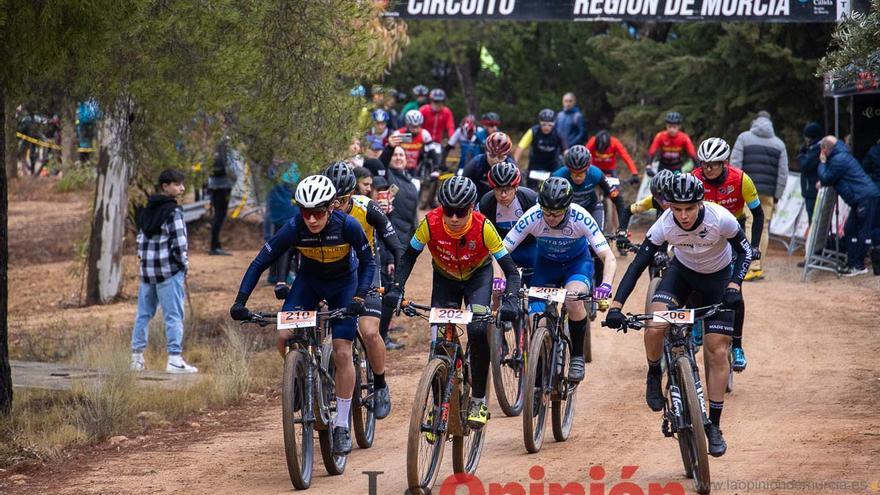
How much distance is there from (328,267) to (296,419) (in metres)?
1.27

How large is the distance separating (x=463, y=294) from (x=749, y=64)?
1396 cm

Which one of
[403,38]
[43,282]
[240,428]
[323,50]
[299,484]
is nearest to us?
[299,484]

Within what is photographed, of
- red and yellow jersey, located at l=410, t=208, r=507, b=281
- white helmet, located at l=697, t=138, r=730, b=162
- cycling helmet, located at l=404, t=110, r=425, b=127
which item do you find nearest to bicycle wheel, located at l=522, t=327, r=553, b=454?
red and yellow jersey, located at l=410, t=208, r=507, b=281

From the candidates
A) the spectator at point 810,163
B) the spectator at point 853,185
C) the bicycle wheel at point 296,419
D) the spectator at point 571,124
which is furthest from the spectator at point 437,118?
the bicycle wheel at point 296,419

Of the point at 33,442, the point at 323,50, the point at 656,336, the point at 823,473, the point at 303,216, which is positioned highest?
the point at 323,50

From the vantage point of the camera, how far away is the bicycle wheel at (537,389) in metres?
9.31

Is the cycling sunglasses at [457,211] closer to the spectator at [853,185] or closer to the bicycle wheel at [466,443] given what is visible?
the bicycle wheel at [466,443]

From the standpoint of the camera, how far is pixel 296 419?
8594 millimetres

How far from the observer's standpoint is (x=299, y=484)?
8617 millimetres

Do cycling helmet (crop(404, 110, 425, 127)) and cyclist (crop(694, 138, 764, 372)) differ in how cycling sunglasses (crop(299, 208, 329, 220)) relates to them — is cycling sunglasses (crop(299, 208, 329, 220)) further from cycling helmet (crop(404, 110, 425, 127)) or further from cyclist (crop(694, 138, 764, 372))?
cycling helmet (crop(404, 110, 425, 127))

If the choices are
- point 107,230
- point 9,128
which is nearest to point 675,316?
point 9,128

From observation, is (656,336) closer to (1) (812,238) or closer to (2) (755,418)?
(2) (755,418)

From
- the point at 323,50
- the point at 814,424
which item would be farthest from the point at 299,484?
the point at 323,50

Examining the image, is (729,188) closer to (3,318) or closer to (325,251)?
(325,251)
